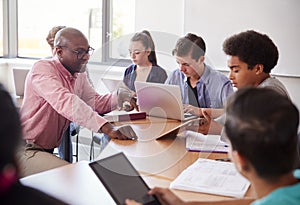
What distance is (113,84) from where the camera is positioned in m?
3.07

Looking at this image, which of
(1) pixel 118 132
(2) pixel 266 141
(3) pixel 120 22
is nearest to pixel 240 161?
(2) pixel 266 141

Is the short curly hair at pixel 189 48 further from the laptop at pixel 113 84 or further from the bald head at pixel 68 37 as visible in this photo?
the bald head at pixel 68 37

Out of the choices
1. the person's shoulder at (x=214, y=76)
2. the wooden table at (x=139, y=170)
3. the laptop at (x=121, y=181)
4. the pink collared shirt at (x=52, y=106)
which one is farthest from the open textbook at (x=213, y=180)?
the person's shoulder at (x=214, y=76)

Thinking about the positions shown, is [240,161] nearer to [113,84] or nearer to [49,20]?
[113,84]

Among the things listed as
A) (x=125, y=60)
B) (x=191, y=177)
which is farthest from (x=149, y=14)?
(x=191, y=177)

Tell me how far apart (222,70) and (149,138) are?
1739mm

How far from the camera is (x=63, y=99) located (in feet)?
7.22

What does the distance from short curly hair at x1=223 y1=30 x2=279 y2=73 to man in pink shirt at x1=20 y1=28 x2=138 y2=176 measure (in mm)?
677

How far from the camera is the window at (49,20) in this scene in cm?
475

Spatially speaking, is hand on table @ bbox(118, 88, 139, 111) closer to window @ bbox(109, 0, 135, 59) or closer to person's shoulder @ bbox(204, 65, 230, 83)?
person's shoulder @ bbox(204, 65, 230, 83)

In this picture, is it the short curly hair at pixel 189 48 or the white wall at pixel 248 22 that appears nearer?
the short curly hair at pixel 189 48

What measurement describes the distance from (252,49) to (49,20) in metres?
3.67

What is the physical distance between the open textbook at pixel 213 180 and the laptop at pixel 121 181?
18 cm

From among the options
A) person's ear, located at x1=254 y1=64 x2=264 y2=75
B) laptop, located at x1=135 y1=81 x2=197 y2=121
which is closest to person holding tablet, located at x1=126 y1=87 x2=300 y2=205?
person's ear, located at x1=254 y1=64 x2=264 y2=75
